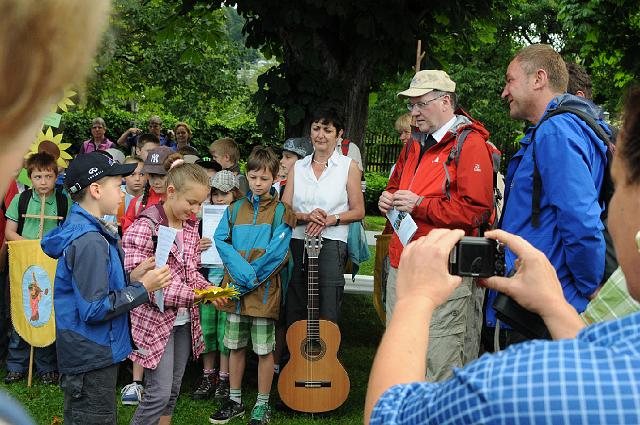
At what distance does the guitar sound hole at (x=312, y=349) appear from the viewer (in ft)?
21.6

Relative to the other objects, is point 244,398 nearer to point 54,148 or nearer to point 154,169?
point 154,169

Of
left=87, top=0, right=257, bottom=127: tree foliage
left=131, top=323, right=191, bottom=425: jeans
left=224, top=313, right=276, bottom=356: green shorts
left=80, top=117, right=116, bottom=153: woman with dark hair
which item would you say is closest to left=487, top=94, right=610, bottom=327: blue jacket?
left=131, top=323, right=191, bottom=425: jeans

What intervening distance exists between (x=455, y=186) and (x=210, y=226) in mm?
2449

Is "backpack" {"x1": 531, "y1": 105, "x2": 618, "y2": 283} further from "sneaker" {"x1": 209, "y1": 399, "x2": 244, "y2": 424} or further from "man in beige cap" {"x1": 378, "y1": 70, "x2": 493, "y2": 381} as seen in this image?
"sneaker" {"x1": 209, "y1": 399, "x2": 244, "y2": 424}

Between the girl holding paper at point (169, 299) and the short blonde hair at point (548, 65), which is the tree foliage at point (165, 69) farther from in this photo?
the short blonde hair at point (548, 65)

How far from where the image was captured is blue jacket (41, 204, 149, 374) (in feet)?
14.2

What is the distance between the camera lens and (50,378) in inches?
290

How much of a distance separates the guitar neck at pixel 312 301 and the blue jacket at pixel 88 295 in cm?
223

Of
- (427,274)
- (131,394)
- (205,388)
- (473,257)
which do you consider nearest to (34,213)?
(131,394)

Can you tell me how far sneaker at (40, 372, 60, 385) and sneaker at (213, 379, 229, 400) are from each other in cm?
152

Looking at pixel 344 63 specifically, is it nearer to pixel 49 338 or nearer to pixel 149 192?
pixel 149 192

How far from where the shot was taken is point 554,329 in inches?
82.7

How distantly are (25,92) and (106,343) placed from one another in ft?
12.0

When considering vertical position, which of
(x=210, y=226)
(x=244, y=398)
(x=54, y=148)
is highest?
(x=54, y=148)
